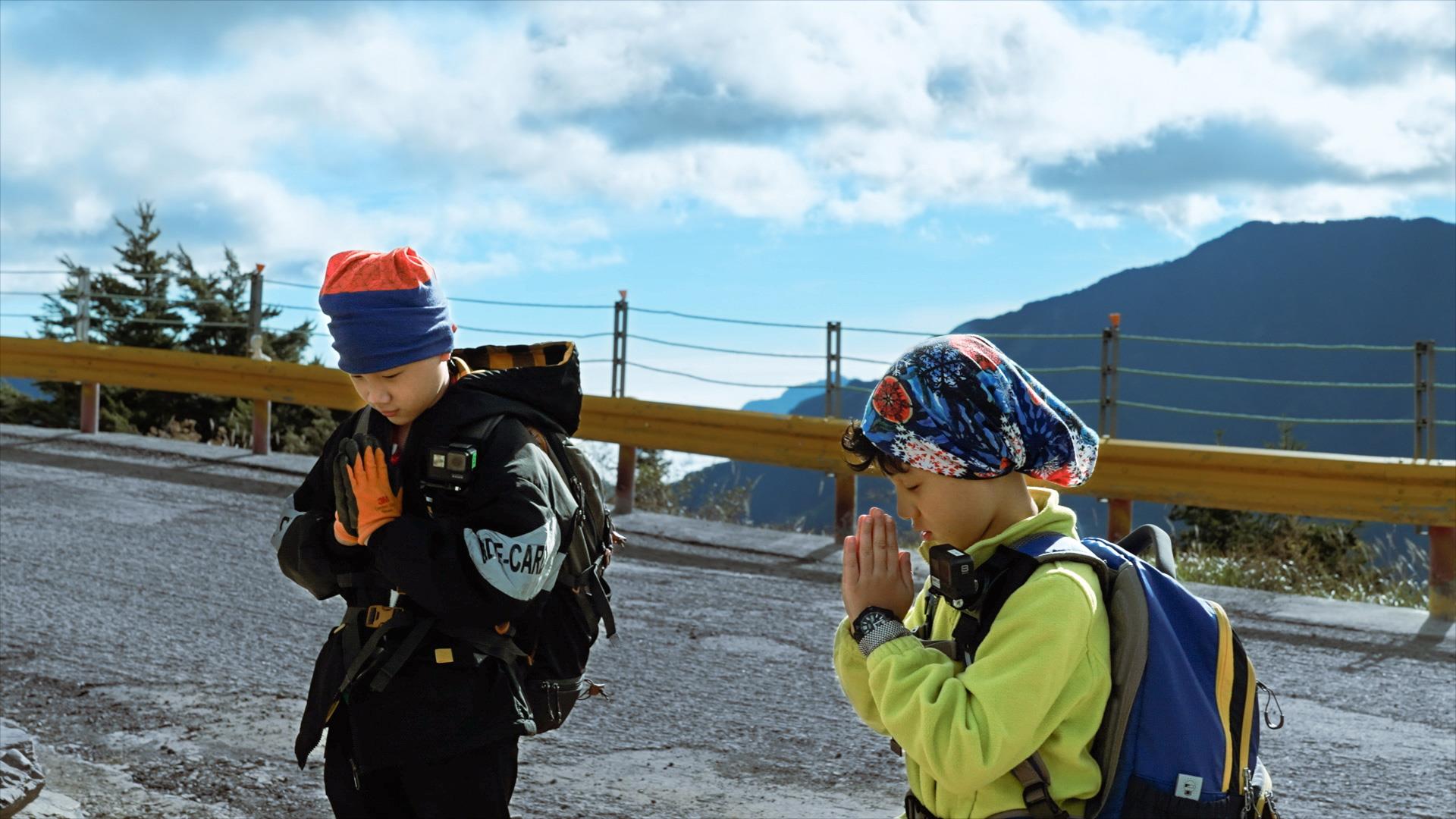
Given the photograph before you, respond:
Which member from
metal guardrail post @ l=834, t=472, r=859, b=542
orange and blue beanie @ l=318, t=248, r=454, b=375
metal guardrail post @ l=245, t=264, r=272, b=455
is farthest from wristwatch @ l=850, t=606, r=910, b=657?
metal guardrail post @ l=245, t=264, r=272, b=455

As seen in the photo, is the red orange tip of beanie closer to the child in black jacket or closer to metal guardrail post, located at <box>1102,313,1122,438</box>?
the child in black jacket

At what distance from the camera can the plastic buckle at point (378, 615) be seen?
2756 mm

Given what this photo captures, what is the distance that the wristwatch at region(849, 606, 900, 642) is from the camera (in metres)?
2.01

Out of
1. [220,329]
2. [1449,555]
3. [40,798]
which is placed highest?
[220,329]

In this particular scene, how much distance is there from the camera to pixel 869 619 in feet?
6.62

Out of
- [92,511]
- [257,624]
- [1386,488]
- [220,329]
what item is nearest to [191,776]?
[257,624]

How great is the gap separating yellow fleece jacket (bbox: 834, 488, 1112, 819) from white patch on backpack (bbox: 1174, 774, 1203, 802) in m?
0.11

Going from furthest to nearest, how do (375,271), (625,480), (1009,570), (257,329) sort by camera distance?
1. (257,329)
2. (625,480)
3. (375,271)
4. (1009,570)

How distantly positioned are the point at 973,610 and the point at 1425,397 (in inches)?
347

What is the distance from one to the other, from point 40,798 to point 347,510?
2327mm

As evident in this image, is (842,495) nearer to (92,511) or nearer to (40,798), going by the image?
(92,511)

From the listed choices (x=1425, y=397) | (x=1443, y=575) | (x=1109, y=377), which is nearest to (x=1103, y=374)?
(x=1109, y=377)

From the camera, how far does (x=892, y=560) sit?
2.04 m

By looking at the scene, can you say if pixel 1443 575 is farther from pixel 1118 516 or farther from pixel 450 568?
pixel 450 568
